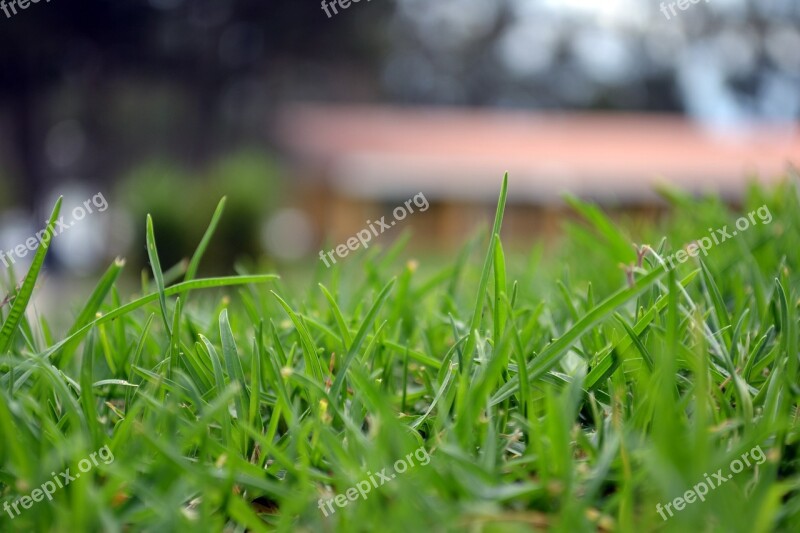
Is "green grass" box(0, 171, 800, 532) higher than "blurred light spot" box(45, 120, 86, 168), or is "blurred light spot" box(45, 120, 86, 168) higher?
"blurred light spot" box(45, 120, 86, 168)

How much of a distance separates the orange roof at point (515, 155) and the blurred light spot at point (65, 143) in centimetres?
679

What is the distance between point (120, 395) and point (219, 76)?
2413cm

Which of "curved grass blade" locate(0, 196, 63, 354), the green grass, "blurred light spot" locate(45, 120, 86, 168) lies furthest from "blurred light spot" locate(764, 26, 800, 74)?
"curved grass blade" locate(0, 196, 63, 354)

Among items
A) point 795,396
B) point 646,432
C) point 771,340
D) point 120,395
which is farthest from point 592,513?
point 120,395

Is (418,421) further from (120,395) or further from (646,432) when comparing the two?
(120,395)

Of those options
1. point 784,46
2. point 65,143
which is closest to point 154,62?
point 65,143

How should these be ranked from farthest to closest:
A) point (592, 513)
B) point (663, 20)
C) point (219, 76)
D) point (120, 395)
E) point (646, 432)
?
1. point (663, 20)
2. point (219, 76)
3. point (120, 395)
4. point (646, 432)
5. point (592, 513)

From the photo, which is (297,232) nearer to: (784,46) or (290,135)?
(290,135)

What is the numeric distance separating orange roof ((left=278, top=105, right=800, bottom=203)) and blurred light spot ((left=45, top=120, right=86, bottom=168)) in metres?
6.79

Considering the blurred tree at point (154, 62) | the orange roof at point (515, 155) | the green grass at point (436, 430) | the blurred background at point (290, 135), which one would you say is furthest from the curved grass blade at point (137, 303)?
the blurred tree at point (154, 62)

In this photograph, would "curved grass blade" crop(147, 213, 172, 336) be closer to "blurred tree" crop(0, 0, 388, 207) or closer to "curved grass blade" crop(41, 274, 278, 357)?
"curved grass blade" crop(41, 274, 278, 357)

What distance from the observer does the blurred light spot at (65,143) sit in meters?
22.2

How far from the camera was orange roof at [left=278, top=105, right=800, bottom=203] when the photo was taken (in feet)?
73.8

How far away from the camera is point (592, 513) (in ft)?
2.40
